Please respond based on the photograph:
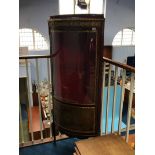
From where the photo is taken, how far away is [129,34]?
1003 centimetres

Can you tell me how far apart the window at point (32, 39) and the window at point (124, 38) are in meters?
3.66

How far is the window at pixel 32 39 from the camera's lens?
27.5ft

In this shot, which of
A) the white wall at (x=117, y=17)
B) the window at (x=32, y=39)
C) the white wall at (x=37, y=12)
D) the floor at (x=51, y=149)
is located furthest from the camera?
the white wall at (x=117, y=17)

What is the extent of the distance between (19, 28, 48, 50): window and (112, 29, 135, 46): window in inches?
144

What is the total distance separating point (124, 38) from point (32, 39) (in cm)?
478

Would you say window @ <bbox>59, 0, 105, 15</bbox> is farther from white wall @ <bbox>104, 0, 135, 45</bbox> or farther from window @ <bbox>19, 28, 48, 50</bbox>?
white wall @ <bbox>104, 0, 135, 45</bbox>

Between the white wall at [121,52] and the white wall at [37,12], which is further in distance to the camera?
the white wall at [121,52]

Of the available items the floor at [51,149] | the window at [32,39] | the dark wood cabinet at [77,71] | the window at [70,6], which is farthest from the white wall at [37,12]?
the dark wood cabinet at [77,71]

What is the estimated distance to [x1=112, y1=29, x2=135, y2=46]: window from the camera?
32.1 ft

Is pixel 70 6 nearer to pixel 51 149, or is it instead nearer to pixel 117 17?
pixel 51 149

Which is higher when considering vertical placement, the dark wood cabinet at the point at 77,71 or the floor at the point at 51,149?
the dark wood cabinet at the point at 77,71

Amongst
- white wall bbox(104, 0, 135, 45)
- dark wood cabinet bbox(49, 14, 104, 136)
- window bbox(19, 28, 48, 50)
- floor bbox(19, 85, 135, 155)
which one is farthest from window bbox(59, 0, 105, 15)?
white wall bbox(104, 0, 135, 45)

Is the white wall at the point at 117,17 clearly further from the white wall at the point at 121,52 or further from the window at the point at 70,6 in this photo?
the window at the point at 70,6
